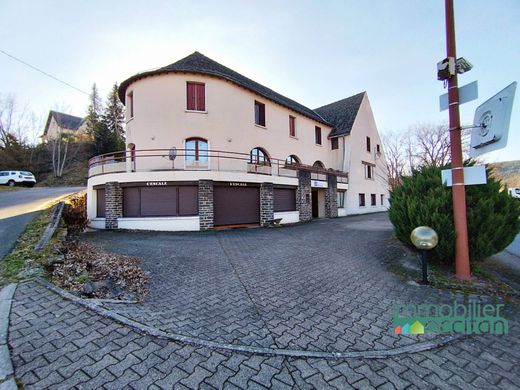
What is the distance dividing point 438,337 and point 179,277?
423cm

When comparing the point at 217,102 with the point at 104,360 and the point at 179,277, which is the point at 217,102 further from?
the point at 104,360

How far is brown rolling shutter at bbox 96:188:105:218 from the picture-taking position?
497 inches

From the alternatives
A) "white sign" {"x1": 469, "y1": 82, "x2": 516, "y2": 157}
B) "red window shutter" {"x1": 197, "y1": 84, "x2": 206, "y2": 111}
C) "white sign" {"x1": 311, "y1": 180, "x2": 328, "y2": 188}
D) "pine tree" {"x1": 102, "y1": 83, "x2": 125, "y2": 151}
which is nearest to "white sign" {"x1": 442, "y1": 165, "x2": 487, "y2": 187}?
"white sign" {"x1": 469, "y1": 82, "x2": 516, "y2": 157}

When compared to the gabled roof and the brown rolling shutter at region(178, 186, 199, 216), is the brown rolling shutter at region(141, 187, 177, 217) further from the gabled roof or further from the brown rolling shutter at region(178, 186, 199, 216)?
the gabled roof

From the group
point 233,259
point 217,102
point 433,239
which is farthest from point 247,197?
point 433,239

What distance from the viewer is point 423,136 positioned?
29500mm

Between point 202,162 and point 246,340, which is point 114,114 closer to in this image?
point 202,162

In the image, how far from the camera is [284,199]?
1494 cm

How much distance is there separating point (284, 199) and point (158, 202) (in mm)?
7344

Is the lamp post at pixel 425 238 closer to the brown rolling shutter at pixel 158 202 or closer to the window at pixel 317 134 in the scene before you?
the brown rolling shutter at pixel 158 202

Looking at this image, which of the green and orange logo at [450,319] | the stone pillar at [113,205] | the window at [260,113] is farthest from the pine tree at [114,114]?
the green and orange logo at [450,319]

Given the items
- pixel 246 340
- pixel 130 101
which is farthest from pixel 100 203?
pixel 246 340

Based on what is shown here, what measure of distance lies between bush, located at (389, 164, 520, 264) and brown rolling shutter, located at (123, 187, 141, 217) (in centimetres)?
1103

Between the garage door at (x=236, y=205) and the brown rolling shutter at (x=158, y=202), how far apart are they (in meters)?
2.04
